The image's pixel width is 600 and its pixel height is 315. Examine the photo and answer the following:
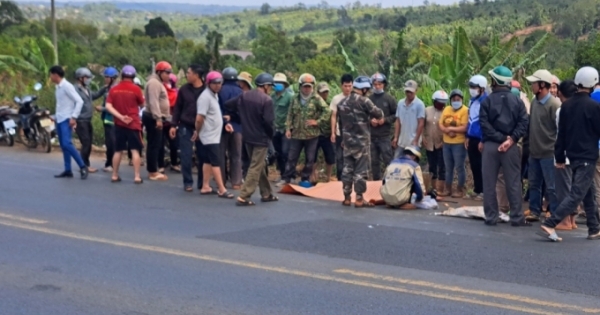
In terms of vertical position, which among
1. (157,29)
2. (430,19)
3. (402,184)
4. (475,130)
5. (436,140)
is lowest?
(402,184)

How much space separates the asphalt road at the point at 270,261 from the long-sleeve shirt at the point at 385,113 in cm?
188

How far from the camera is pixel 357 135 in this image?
501 inches

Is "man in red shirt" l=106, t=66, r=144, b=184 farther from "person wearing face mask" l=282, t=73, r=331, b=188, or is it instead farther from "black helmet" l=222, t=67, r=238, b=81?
"person wearing face mask" l=282, t=73, r=331, b=188

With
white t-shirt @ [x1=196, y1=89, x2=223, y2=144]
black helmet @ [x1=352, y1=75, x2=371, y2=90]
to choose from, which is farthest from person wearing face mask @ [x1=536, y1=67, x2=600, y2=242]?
white t-shirt @ [x1=196, y1=89, x2=223, y2=144]

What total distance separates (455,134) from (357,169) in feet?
5.75

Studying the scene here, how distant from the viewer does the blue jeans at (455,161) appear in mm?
13492

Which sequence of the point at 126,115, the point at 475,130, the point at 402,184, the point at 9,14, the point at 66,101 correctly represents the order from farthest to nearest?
the point at 9,14
the point at 66,101
the point at 126,115
the point at 475,130
the point at 402,184

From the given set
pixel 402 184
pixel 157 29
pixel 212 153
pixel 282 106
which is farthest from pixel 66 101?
pixel 157 29

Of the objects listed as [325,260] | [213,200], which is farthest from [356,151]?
[325,260]

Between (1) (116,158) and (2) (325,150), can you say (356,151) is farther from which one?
(1) (116,158)

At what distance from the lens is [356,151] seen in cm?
1275

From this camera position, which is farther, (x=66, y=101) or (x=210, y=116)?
(x=66, y=101)

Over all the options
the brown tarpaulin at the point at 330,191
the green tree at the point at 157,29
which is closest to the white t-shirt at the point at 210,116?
the brown tarpaulin at the point at 330,191

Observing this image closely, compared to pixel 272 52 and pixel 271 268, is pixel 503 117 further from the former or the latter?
pixel 272 52
